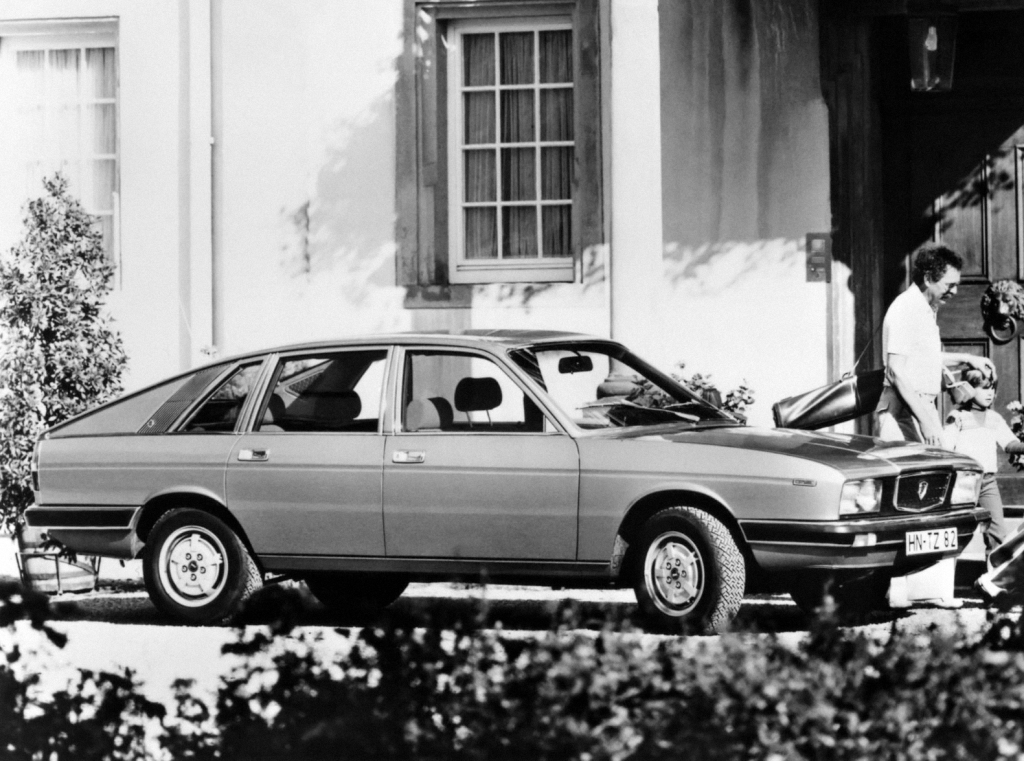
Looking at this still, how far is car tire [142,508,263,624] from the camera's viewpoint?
32.4 ft

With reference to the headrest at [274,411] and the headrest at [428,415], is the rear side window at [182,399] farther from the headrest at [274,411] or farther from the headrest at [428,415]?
the headrest at [428,415]

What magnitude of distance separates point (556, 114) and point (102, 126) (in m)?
3.68

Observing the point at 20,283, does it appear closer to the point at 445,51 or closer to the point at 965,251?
the point at 445,51

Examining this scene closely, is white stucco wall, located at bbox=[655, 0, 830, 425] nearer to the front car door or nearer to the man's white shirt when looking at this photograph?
the man's white shirt

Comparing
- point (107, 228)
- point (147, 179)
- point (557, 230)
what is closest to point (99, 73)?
point (147, 179)

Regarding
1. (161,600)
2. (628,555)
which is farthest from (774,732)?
(161,600)

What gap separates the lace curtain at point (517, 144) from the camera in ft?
48.6

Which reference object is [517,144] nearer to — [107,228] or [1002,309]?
[107,228]

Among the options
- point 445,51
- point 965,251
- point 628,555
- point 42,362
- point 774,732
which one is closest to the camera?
point 774,732

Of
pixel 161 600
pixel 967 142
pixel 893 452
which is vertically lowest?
pixel 161 600

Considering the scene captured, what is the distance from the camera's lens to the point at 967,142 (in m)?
14.0

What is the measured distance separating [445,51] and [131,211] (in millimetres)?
2763

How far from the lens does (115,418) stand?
35.4 ft

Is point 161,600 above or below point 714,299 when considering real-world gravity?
below
